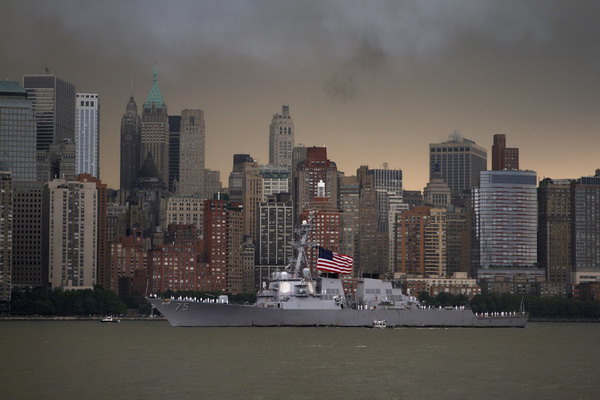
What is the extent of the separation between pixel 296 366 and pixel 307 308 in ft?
181

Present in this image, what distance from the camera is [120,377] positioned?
294ft

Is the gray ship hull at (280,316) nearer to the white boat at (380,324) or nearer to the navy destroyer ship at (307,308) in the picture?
the navy destroyer ship at (307,308)

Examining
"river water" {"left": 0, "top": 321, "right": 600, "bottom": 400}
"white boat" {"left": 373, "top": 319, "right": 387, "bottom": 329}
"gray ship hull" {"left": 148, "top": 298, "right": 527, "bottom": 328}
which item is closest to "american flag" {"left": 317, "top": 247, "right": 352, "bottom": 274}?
"gray ship hull" {"left": 148, "top": 298, "right": 527, "bottom": 328}

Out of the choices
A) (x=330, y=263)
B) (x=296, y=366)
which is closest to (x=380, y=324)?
(x=330, y=263)

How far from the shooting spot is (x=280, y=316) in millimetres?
154250

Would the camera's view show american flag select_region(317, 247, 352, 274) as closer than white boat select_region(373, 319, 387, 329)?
Yes

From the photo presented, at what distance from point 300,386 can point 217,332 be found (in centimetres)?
6078

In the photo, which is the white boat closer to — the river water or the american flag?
the american flag

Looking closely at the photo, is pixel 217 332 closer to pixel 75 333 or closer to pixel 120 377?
pixel 75 333

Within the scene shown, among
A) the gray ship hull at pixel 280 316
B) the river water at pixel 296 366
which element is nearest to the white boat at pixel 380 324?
the gray ship hull at pixel 280 316

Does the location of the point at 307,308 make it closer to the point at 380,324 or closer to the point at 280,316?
the point at 280,316

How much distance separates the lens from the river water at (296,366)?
8244cm

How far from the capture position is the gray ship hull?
154625 millimetres

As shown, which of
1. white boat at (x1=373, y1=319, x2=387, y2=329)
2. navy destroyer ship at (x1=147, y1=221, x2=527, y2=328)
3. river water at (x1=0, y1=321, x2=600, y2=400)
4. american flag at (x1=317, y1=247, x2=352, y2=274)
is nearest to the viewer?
river water at (x1=0, y1=321, x2=600, y2=400)
